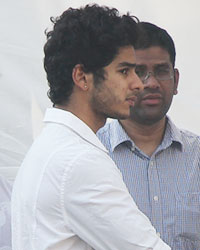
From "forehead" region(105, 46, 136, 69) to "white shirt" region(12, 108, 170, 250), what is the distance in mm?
201

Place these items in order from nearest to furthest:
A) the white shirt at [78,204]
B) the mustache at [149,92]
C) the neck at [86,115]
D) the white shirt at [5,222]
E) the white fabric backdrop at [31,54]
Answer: the white shirt at [78,204] → the neck at [86,115] → the white shirt at [5,222] → the mustache at [149,92] → the white fabric backdrop at [31,54]

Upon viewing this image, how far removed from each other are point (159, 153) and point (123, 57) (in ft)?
2.12

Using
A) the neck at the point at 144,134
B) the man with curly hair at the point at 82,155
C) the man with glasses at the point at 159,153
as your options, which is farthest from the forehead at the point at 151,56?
the man with curly hair at the point at 82,155

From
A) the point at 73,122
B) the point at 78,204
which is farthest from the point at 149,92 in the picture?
the point at 78,204

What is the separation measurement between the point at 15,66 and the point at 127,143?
1.96 feet

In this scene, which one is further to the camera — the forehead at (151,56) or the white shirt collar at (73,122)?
the forehead at (151,56)

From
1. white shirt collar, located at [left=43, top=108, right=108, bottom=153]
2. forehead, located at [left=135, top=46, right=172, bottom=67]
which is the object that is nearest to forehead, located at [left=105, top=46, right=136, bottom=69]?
white shirt collar, located at [left=43, top=108, right=108, bottom=153]

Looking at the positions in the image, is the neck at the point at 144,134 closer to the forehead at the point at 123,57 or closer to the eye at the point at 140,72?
the eye at the point at 140,72

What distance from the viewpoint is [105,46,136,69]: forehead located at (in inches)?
51.4

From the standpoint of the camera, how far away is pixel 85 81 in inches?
50.6

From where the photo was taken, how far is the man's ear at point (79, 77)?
4.20 feet

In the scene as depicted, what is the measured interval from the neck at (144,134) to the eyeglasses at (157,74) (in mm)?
Answer: 133

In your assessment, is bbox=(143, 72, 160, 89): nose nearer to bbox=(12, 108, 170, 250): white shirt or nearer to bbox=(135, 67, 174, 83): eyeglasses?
bbox=(135, 67, 174, 83): eyeglasses

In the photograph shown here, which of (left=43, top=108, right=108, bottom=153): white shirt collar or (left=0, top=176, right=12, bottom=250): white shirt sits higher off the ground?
(left=43, top=108, right=108, bottom=153): white shirt collar
